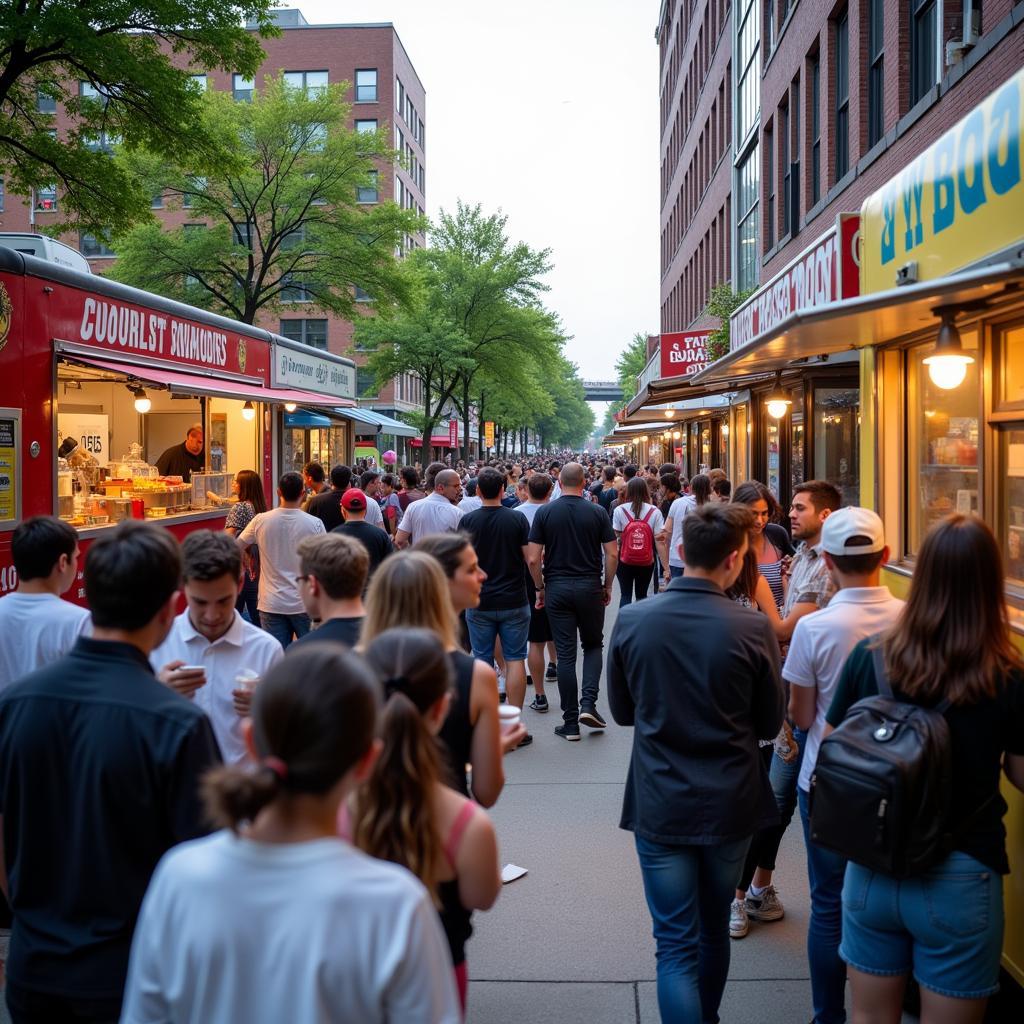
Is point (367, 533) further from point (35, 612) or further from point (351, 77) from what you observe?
point (351, 77)

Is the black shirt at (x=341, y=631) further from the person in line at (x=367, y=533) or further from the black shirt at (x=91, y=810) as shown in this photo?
the person in line at (x=367, y=533)

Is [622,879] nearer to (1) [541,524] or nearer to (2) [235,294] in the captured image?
(1) [541,524]

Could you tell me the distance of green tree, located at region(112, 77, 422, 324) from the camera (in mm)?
31469

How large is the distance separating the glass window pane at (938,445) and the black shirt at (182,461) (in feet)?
37.9

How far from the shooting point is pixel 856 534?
379 cm

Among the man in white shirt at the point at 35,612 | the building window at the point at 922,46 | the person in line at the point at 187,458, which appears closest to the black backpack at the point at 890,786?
the man in white shirt at the point at 35,612

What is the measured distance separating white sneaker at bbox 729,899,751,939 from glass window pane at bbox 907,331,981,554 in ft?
7.18

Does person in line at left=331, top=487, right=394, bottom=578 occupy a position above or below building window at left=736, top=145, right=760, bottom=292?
below

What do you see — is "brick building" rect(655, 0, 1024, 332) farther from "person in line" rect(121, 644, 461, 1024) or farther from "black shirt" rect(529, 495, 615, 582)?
"person in line" rect(121, 644, 461, 1024)

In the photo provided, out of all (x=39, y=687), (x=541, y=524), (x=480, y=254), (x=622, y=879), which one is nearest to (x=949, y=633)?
(x=39, y=687)

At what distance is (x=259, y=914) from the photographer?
1728 mm

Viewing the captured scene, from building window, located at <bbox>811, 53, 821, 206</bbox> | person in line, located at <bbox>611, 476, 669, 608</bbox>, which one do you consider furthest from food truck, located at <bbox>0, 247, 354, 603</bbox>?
building window, located at <bbox>811, 53, 821, 206</bbox>

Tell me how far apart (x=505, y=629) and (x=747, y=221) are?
72.0 ft

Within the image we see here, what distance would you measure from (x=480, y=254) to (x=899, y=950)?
43.2 metres
